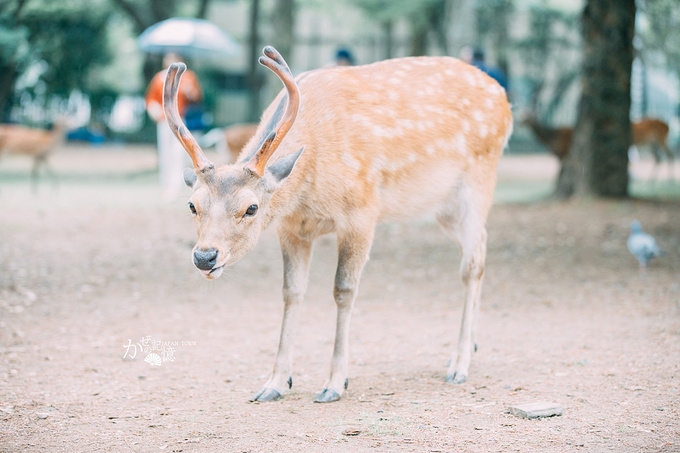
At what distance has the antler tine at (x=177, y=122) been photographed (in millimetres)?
3889

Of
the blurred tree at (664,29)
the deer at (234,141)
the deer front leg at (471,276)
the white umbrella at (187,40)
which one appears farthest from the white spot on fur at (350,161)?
the blurred tree at (664,29)

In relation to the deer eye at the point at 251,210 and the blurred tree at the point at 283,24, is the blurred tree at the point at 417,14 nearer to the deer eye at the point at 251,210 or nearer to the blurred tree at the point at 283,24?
the blurred tree at the point at 283,24

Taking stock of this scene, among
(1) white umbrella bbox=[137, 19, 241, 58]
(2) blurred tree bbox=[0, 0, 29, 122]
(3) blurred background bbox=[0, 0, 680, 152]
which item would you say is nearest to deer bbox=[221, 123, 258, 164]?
(1) white umbrella bbox=[137, 19, 241, 58]

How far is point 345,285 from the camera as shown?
4398 millimetres

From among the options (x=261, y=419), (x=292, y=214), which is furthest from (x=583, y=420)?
(x=292, y=214)

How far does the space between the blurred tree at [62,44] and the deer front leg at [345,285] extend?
20.9 metres

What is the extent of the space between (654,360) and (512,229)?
5.38 metres

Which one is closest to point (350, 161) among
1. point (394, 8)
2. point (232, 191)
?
point (232, 191)

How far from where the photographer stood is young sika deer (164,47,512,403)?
3883 mm

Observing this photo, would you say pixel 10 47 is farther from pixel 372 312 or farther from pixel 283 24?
pixel 372 312

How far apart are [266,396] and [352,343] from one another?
4.43 feet

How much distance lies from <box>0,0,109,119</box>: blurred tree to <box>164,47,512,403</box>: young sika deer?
20.4 metres

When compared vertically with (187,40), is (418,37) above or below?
above

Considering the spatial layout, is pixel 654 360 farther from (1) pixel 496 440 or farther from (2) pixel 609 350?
(1) pixel 496 440
